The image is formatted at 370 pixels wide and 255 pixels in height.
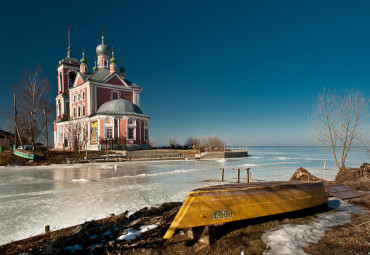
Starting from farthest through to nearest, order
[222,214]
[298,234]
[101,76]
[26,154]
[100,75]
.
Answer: [100,75] < [101,76] < [26,154] < [298,234] < [222,214]

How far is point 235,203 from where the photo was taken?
4473 mm

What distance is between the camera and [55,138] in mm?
48188

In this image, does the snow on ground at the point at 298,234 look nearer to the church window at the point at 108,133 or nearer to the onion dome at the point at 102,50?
the church window at the point at 108,133

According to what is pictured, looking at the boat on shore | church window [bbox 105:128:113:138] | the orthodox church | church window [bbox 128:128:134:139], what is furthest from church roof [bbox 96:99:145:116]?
the boat on shore

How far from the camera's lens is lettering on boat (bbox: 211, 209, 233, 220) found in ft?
13.9

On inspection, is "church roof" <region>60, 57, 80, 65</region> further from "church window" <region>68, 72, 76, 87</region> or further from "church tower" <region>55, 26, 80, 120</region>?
"church window" <region>68, 72, 76, 87</region>

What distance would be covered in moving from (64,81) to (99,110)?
1579cm

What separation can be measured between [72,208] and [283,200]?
5783 mm

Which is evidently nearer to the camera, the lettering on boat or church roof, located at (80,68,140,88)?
the lettering on boat

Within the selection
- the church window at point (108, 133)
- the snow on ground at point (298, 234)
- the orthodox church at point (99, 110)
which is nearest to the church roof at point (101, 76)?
the orthodox church at point (99, 110)

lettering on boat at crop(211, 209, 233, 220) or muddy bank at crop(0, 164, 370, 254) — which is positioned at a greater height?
lettering on boat at crop(211, 209, 233, 220)

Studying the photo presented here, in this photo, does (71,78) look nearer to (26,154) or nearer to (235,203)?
(26,154)

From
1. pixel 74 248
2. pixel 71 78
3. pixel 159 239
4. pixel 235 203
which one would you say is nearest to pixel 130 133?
pixel 71 78

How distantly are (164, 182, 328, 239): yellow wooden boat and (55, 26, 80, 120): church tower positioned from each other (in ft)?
163
